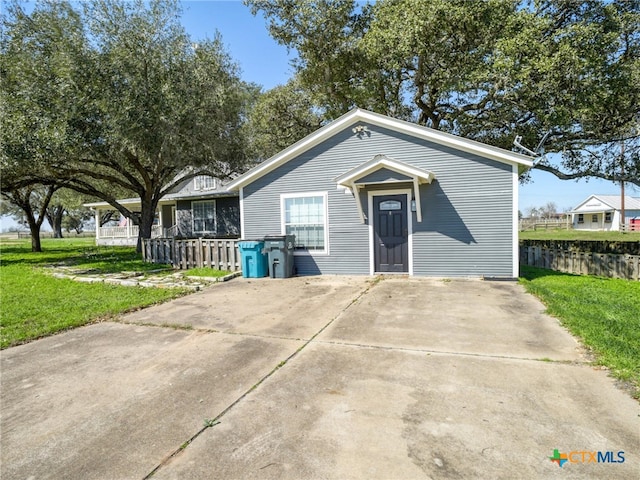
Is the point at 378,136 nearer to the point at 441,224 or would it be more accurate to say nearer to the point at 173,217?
the point at 441,224

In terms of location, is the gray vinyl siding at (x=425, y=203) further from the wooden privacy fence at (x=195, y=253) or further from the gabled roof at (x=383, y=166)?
the wooden privacy fence at (x=195, y=253)

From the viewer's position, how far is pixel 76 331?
16.7 ft

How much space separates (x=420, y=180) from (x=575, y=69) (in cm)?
722

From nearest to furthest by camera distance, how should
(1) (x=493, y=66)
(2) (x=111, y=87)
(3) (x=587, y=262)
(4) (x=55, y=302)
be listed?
(4) (x=55, y=302) → (3) (x=587, y=262) → (2) (x=111, y=87) → (1) (x=493, y=66)

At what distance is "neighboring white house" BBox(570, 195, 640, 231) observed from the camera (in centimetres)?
4241

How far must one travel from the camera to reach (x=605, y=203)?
43.5 m

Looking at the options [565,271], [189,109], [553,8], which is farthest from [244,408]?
[553,8]

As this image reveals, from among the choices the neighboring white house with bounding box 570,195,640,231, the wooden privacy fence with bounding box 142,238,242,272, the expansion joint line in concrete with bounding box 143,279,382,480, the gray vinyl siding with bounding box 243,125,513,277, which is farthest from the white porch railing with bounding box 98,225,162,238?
the neighboring white house with bounding box 570,195,640,231

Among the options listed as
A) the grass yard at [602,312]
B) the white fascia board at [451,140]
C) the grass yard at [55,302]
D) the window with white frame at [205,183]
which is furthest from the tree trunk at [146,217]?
the grass yard at [602,312]

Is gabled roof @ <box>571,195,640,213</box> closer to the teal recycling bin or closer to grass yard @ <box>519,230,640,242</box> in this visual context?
grass yard @ <box>519,230,640,242</box>

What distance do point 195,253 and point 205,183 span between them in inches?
472

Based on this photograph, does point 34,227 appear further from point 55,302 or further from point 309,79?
point 309,79

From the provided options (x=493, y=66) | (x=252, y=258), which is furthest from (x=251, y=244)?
(x=493, y=66)

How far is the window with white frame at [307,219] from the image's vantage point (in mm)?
9820
